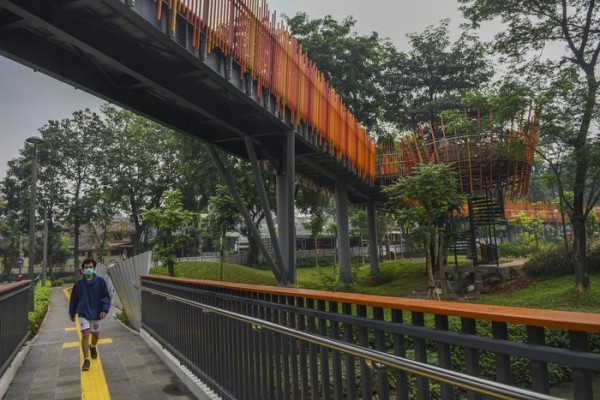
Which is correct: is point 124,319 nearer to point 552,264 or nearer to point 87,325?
point 87,325

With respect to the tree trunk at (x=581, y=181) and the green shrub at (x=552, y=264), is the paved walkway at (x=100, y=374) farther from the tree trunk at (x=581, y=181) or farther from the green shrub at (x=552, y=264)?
the green shrub at (x=552, y=264)

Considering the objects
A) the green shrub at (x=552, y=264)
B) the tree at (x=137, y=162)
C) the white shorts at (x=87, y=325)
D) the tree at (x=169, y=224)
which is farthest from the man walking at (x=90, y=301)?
the tree at (x=137, y=162)

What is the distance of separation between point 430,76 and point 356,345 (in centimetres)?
2707

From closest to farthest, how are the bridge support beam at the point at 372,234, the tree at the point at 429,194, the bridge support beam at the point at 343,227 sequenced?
the tree at the point at 429,194 → the bridge support beam at the point at 343,227 → the bridge support beam at the point at 372,234

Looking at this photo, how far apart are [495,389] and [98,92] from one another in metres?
7.69

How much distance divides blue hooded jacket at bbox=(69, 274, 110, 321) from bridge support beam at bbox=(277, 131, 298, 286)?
4.92 m

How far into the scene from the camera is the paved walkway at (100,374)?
17.8ft

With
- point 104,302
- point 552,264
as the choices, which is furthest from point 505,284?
point 104,302

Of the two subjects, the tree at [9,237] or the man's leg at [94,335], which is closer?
the man's leg at [94,335]

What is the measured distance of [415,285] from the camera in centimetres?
1977

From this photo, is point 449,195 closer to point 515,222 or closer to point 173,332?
point 173,332

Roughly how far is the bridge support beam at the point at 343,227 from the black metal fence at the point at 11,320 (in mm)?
11157

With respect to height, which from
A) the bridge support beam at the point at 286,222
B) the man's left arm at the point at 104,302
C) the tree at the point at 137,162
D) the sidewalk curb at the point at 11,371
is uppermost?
the tree at the point at 137,162

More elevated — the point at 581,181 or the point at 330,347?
the point at 581,181
